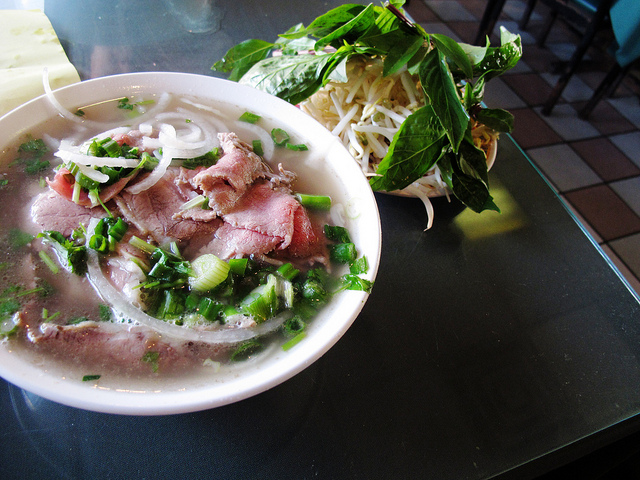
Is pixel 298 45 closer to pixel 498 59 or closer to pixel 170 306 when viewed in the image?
pixel 498 59

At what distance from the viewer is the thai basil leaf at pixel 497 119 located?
1519 mm

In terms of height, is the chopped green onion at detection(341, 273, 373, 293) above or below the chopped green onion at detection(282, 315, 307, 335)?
above

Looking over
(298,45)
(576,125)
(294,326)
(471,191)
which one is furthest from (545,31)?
(294,326)

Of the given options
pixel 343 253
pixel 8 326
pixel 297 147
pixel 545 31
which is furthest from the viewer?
pixel 545 31

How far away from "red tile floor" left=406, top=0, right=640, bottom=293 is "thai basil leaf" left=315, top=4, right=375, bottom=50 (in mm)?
2414

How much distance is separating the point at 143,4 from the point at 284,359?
80.2 inches

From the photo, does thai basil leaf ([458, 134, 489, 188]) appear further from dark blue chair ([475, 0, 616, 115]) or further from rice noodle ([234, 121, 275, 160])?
dark blue chair ([475, 0, 616, 115])

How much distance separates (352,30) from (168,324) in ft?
4.05

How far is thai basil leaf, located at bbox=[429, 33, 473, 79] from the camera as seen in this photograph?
136cm

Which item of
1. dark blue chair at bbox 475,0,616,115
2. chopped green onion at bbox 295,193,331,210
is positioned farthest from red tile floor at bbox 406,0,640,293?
chopped green onion at bbox 295,193,331,210

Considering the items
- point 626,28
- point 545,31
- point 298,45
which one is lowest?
point 545,31

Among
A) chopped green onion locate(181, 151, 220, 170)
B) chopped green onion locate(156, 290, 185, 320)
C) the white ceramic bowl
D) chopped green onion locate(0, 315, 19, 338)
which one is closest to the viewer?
the white ceramic bowl

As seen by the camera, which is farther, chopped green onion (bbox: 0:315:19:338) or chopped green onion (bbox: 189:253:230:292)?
chopped green onion (bbox: 189:253:230:292)

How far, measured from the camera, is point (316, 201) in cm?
124
